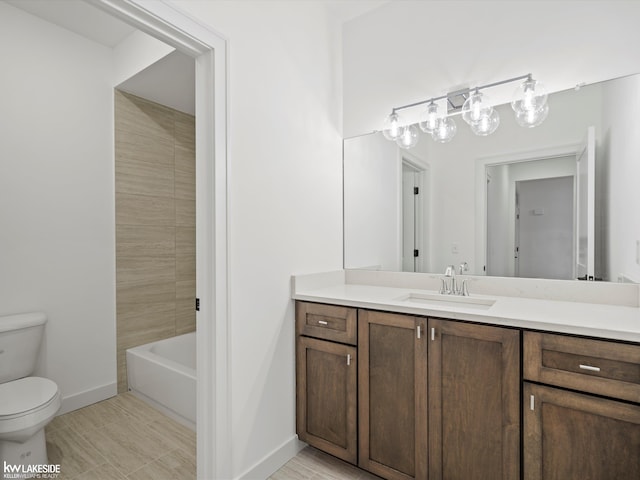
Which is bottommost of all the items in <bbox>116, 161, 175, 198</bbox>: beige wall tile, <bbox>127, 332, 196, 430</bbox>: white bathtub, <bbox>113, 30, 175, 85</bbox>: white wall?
<bbox>127, 332, 196, 430</bbox>: white bathtub

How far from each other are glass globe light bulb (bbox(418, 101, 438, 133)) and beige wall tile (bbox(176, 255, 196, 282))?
2.33 metres

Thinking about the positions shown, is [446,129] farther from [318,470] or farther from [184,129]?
[184,129]

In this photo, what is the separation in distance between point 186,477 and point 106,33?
2.95 metres

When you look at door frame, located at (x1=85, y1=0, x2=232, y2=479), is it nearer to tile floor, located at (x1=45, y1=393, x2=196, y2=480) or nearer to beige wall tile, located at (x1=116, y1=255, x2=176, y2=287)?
tile floor, located at (x1=45, y1=393, x2=196, y2=480)

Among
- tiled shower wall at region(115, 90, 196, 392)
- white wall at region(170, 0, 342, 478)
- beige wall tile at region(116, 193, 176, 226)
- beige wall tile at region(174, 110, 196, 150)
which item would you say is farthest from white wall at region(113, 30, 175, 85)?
beige wall tile at region(116, 193, 176, 226)

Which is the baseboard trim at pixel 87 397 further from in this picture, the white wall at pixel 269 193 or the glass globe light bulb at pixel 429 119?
the glass globe light bulb at pixel 429 119

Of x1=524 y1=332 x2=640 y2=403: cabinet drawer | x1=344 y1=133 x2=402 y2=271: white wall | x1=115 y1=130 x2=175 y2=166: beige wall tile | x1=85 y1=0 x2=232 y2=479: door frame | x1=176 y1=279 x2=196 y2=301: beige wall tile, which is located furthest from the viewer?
x1=176 y1=279 x2=196 y2=301: beige wall tile

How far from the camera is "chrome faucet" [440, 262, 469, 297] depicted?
1.92 meters

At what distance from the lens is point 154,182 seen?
2891mm

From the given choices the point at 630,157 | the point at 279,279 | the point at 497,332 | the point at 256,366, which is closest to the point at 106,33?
the point at 279,279

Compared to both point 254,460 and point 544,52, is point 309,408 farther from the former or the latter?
point 544,52

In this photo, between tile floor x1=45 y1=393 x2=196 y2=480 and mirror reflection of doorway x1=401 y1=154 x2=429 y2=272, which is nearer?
tile floor x1=45 y1=393 x2=196 y2=480

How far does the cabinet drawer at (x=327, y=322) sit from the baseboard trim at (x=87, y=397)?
5.71ft

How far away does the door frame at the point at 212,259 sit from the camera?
4.89 ft
